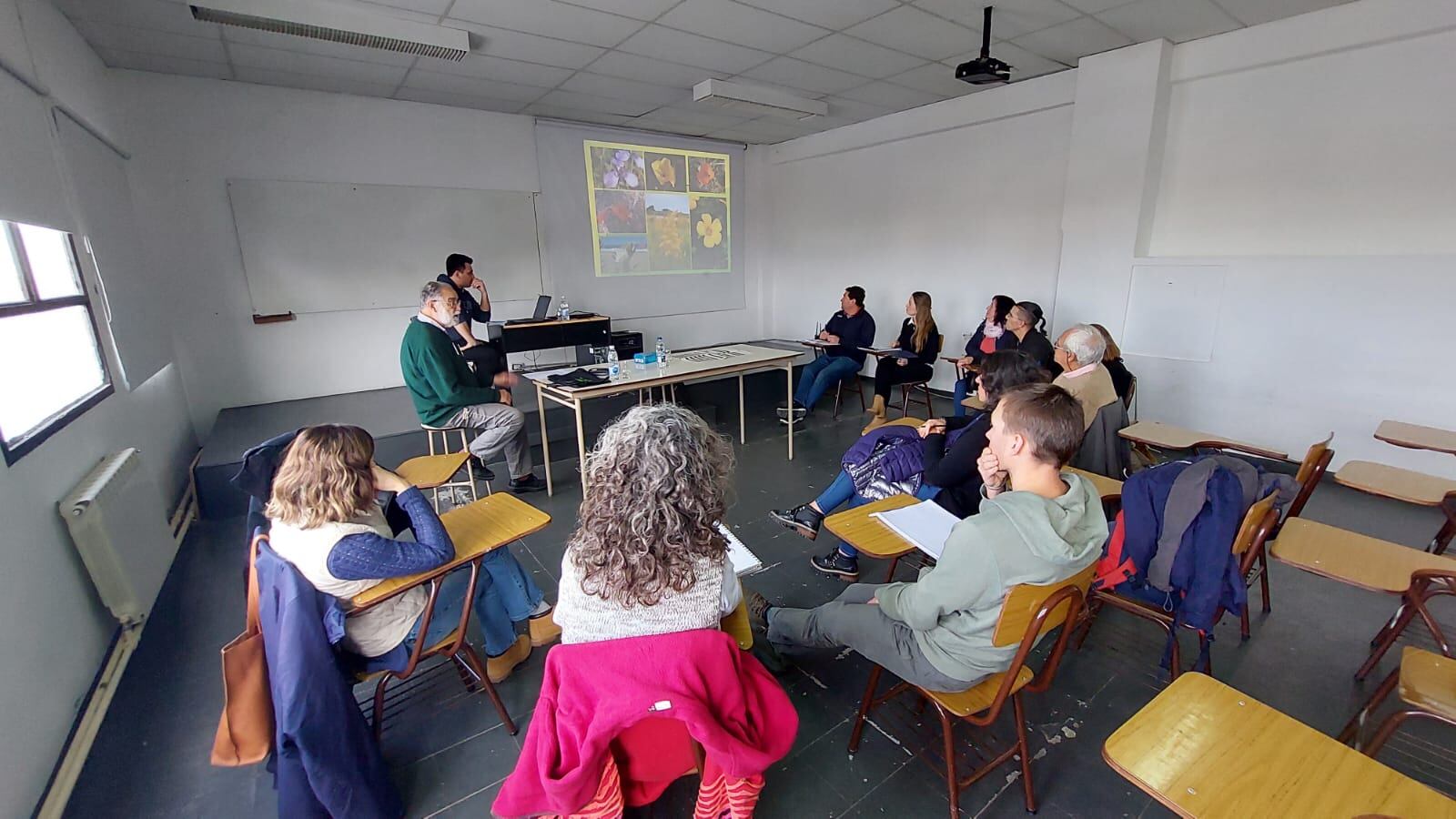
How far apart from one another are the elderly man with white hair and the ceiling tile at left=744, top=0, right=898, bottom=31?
7.15ft

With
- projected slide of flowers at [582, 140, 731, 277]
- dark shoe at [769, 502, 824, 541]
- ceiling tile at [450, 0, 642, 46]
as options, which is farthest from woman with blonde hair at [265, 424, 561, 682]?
projected slide of flowers at [582, 140, 731, 277]

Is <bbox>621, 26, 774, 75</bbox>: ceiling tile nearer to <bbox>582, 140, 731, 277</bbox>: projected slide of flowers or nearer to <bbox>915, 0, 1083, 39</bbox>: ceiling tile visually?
<bbox>915, 0, 1083, 39</bbox>: ceiling tile

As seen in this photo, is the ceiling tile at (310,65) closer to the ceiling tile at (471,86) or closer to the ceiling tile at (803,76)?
the ceiling tile at (471,86)

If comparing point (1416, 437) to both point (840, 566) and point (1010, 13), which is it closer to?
point (840, 566)

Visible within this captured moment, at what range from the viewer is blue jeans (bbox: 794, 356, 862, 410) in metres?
5.23

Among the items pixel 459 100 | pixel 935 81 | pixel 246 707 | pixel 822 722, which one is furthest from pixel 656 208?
pixel 246 707

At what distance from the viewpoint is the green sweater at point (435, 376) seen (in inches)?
130

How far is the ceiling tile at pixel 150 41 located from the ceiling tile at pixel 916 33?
162 inches

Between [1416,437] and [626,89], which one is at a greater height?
[626,89]

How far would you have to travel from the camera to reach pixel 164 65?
4.04 metres

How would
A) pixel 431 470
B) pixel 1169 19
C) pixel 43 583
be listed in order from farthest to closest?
pixel 1169 19 < pixel 431 470 < pixel 43 583

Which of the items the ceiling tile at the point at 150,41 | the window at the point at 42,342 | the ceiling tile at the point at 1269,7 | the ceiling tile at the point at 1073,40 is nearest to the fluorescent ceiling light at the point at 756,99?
the ceiling tile at the point at 1073,40

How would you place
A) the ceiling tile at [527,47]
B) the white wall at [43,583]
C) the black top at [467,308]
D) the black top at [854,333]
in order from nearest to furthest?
the white wall at [43,583]
the ceiling tile at [527,47]
the black top at [467,308]
the black top at [854,333]

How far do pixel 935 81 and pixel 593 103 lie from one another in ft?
9.94
